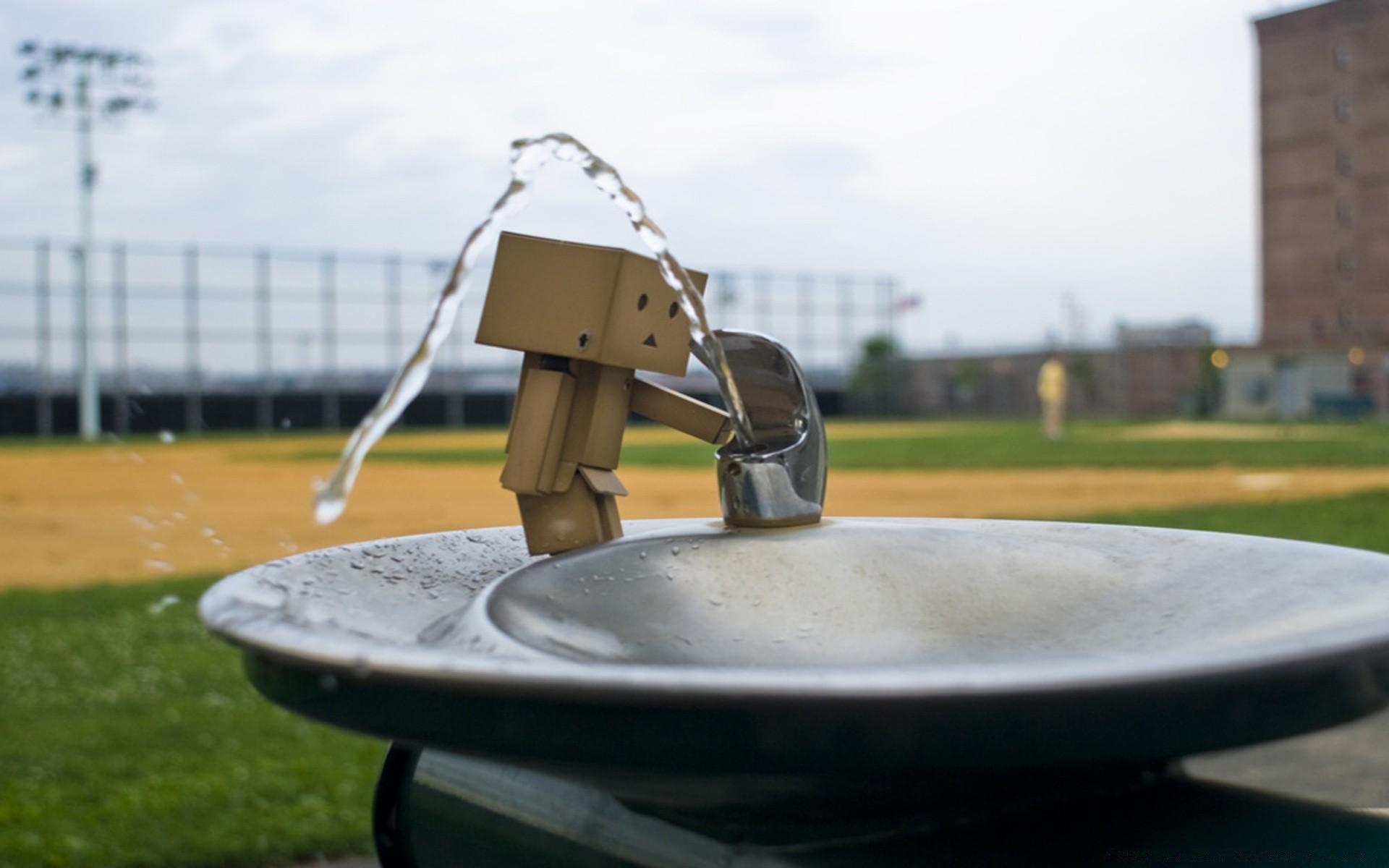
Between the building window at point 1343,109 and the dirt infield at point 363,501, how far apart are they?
24.5 metres

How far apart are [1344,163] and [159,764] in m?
38.4

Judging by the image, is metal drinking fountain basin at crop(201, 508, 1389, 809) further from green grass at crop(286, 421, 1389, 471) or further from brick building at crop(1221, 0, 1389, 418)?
brick building at crop(1221, 0, 1389, 418)

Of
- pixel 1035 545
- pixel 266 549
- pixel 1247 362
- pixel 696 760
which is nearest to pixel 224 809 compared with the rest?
pixel 1035 545

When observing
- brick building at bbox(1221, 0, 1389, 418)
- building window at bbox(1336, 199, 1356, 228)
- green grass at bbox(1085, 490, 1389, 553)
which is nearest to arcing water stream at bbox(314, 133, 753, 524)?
green grass at bbox(1085, 490, 1389, 553)

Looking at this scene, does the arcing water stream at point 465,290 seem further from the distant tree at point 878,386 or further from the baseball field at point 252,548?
the distant tree at point 878,386

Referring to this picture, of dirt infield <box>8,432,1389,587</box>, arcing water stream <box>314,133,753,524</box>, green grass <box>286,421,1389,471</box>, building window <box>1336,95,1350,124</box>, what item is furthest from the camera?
building window <box>1336,95,1350,124</box>

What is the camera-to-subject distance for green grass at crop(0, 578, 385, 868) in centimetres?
268

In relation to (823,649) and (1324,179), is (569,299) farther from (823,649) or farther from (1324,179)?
(1324,179)

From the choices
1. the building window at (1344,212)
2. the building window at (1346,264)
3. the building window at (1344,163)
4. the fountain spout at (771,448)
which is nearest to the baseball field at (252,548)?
the fountain spout at (771,448)

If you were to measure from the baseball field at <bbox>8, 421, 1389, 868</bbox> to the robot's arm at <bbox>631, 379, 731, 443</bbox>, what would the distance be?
1.54ft

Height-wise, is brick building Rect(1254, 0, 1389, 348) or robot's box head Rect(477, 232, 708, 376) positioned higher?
brick building Rect(1254, 0, 1389, 348)

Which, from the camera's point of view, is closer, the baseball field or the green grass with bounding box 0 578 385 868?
the green grass with bounding box 0 578 385 868

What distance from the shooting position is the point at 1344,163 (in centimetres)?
3547

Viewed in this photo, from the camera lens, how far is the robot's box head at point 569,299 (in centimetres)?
102
